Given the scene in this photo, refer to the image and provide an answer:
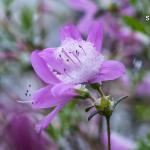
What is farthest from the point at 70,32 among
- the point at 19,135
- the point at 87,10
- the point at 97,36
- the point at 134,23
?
the point at 87,10

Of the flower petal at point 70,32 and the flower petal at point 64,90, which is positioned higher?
the flower petal at point 70,32

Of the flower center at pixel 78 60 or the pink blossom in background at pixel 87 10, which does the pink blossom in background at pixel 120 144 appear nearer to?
the pink blossom in background at pixel 87 10

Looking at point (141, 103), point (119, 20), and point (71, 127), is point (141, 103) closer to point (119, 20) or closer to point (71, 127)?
point (119, 20)

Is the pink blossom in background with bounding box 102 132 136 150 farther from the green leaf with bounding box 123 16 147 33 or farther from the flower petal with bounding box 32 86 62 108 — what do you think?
the flower petal with bounding box 32 86 62 108

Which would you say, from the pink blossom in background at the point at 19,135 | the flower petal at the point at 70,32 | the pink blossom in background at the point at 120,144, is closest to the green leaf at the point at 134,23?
the pink blossom in background at the point at 120,144

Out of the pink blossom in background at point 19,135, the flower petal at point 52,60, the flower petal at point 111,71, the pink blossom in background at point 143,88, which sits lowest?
the pink blossom in background at point 19,135

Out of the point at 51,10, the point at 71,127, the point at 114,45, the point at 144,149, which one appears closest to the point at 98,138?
the point at 71,127

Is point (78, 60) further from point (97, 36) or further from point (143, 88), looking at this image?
point (143, 88)

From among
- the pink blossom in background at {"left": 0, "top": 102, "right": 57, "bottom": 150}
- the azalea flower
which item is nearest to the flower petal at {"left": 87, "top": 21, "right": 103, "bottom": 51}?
the azalea flower
